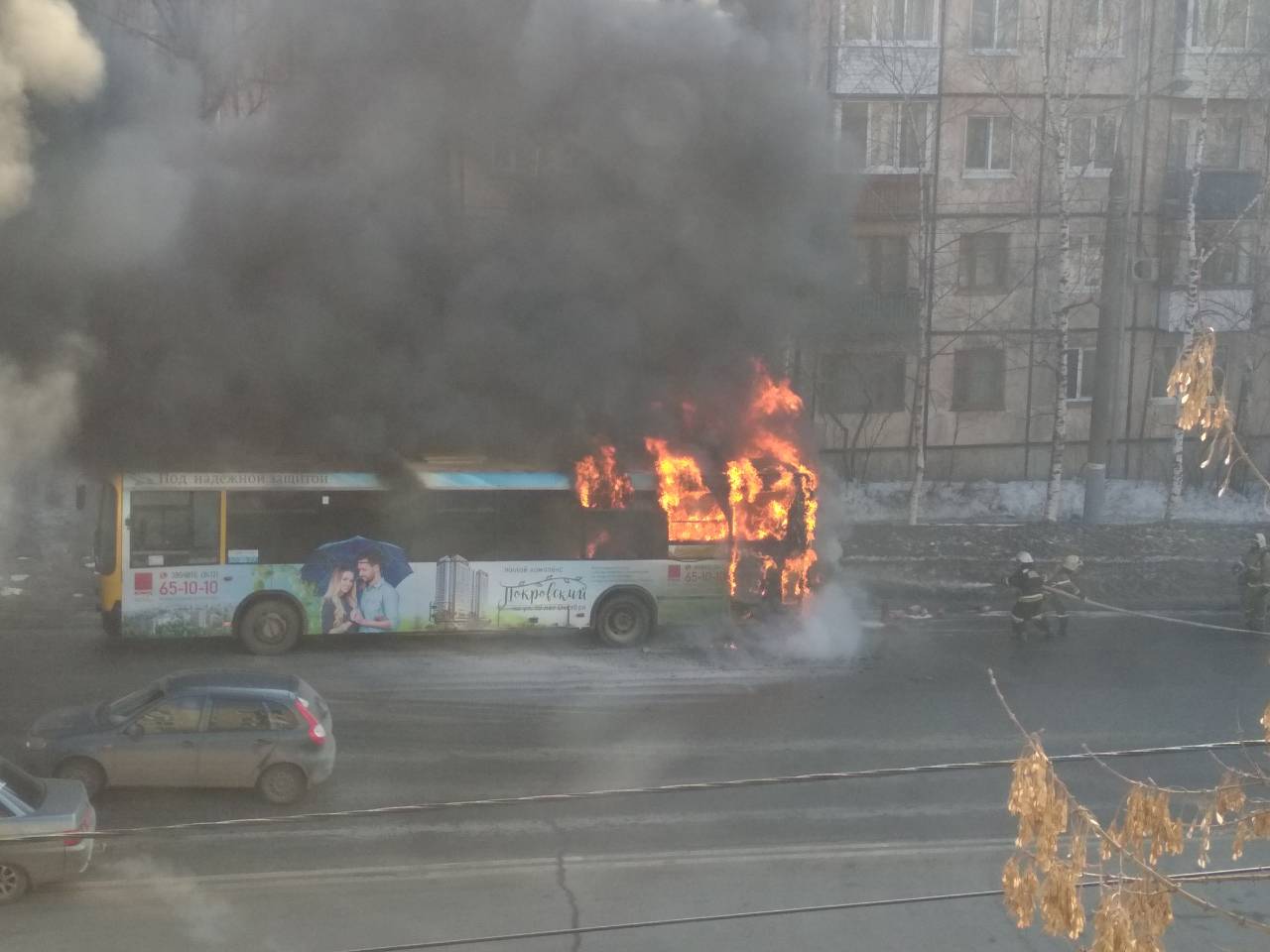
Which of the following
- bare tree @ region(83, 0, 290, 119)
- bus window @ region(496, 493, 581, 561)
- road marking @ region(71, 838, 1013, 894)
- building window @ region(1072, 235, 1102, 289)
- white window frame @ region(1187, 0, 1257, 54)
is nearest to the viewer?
road marking @ region(71, 838, 1013, 894)

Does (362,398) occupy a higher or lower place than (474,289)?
lower

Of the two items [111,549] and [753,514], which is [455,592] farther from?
[111,549]

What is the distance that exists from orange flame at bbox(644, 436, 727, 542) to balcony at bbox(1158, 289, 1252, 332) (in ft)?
36.6

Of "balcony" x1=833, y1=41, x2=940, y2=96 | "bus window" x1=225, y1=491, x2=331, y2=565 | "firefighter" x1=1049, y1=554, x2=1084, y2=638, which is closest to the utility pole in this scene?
"firefighter" x1=1049, y1=554, x2=1084, y2=638

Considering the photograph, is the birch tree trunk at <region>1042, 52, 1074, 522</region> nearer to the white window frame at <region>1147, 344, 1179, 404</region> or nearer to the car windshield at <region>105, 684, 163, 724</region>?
the white window frame at <region>1147, 344, 1179, 404</region>

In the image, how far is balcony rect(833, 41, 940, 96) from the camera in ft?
64.3

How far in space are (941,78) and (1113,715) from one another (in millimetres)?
12970

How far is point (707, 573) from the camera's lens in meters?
12.9

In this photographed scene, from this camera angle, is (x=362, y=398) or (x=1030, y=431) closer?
A: (x=362, y=398)

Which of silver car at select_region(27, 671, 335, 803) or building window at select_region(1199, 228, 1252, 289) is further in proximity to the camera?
building window at select_region(1199, 228, 1252, 289)

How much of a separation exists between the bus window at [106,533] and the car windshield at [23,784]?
4871 mm

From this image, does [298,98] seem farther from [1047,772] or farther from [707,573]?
[1047,772]

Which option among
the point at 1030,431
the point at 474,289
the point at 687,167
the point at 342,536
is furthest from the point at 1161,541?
the point at 342,536

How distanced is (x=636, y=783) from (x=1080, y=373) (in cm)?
1559
